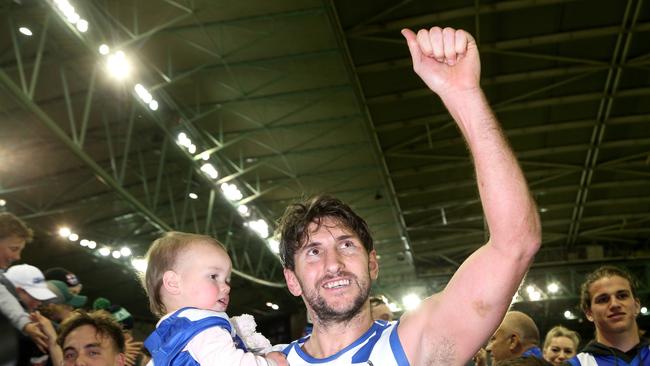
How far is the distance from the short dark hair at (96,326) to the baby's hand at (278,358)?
176 cm

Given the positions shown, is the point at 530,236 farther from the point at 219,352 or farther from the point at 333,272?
the point at 219,352

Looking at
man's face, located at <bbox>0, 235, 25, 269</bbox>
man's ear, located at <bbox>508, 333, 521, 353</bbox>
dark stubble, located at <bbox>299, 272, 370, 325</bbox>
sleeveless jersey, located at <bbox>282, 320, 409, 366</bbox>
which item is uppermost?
man's face, located at <bbox>0, 235, 25, 269</bbox>

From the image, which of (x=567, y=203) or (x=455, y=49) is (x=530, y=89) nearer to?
(x=567, y=203)

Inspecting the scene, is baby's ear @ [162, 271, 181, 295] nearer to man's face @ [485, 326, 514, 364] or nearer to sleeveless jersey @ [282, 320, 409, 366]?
sleeveless jersey @ [282, 320, 409, 366]

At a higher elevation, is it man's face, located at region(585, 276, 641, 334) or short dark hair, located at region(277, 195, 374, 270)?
man's face, located at region(585, 276, 641, 334)

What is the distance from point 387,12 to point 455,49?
329 inches

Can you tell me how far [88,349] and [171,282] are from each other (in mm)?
1385

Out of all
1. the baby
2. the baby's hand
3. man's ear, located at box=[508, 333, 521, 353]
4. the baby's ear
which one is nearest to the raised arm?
the baby's hand

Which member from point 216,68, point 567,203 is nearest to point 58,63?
point 216,68

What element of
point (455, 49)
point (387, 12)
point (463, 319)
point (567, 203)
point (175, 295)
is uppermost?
point (567, 203)

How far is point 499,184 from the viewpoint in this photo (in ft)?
6.91

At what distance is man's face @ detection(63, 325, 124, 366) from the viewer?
4.06 metres

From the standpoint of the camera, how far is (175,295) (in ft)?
9.75

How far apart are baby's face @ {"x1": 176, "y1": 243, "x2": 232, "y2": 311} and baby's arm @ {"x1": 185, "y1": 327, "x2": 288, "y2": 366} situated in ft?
0.80
